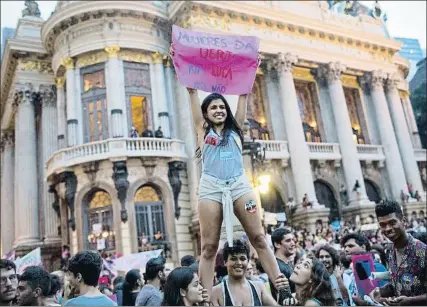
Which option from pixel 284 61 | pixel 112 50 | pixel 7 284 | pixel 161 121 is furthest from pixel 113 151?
pixel 7 284

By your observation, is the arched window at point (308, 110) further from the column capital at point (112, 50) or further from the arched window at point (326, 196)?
the column capital at point (112, 50)

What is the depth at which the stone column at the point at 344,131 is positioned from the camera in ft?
83.4

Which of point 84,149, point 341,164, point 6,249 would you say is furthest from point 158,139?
point 6,249

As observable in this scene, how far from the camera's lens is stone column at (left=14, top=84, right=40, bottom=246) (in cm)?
2434

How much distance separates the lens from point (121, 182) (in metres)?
20.2

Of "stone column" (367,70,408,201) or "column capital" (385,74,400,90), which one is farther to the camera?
"column capital" (385,74,400,90)

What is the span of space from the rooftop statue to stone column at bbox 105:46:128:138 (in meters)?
9.49

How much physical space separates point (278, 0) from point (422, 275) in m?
25.0

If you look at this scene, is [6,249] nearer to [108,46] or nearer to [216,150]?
[108,46]

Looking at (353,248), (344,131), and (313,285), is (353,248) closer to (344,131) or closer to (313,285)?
(313,285)

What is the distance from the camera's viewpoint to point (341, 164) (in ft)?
85.7

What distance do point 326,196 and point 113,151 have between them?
41.4 ft

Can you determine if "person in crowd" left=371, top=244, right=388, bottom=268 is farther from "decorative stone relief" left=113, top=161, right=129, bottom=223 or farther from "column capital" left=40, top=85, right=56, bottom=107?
"column capital" left=40, top=85, right=56, bottom=107

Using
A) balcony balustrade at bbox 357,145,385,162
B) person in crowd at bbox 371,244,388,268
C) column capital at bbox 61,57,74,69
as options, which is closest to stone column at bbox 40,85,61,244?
column capital at bbox 61,57,74,69
